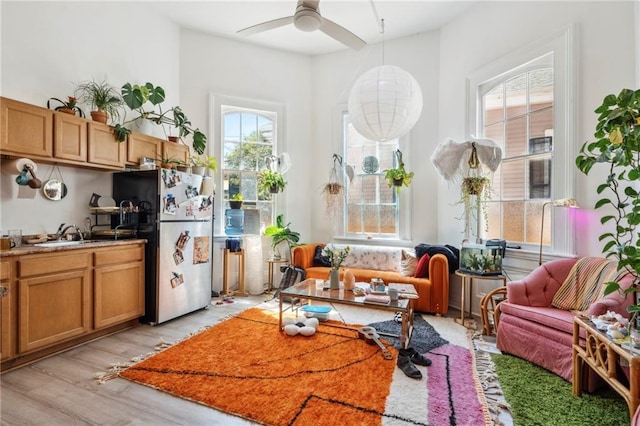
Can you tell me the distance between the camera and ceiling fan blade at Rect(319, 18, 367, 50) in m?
2.72

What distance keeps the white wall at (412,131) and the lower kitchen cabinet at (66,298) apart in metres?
2.86

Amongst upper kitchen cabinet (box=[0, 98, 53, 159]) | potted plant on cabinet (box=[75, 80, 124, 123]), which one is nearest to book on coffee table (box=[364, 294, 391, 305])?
upper kitchen cabinet (box=[0, 98, 53, 159])

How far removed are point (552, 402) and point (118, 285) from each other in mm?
3743

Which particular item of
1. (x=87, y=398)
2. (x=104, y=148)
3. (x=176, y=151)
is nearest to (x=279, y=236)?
(x=176, y=151)

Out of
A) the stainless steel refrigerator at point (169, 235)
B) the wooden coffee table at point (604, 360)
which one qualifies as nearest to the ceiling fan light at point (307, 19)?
the stainless steel refrigerator at point (169, 235)

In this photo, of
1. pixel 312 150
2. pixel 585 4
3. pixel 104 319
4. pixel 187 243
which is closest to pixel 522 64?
pixel 585 4

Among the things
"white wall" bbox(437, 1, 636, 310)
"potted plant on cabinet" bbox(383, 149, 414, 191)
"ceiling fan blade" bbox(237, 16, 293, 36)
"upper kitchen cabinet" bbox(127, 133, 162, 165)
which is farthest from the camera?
"potted plant on cabinet" bbox(383, 149, 414, 191)

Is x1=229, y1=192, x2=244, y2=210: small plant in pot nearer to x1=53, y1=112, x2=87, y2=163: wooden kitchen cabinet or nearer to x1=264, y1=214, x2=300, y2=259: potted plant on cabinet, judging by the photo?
x1=264, y1=214, x2=300, y2=259: potted plant on cabinet

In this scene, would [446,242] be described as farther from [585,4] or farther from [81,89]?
[81,89]

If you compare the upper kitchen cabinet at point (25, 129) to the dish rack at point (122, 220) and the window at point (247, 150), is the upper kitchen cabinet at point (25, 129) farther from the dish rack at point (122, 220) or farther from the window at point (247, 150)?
the window at point (247, 150)

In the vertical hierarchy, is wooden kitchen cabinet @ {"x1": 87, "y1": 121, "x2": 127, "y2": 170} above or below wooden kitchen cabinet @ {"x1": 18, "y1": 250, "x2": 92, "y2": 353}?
above

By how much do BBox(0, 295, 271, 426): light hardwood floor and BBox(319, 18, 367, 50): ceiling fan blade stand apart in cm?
302

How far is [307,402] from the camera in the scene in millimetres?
2023

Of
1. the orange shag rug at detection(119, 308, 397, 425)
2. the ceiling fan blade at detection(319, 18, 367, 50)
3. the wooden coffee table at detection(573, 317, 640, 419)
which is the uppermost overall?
the ceiling fan blade at detection(319, 18, 367, 50)
